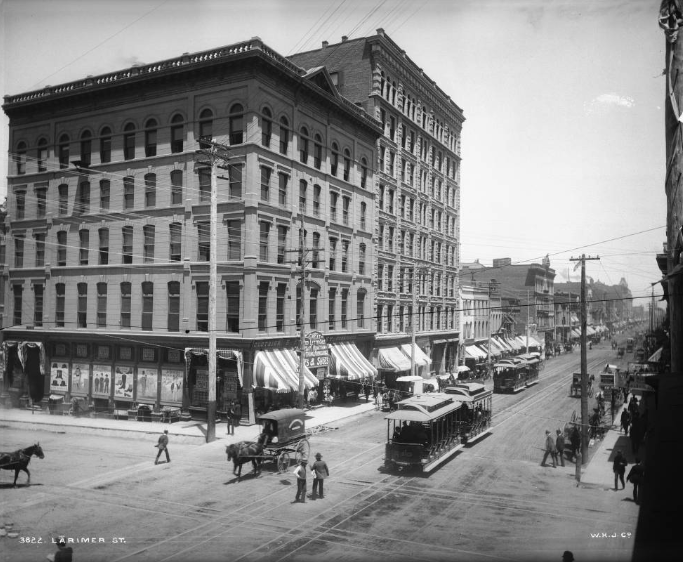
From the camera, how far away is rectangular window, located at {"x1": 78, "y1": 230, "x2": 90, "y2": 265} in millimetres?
36469

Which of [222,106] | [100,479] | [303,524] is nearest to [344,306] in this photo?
[222,106]

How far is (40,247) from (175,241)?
1152cm

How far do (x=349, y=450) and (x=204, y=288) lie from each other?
13391 mm

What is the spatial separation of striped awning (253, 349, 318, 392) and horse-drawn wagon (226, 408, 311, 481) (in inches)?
303

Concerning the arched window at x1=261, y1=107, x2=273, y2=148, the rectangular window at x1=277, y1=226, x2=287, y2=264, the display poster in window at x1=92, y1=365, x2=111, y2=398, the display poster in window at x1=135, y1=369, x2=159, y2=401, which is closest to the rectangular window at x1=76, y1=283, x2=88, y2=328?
the display poster in window at x1=92, y1=365, x2=111, y2=398

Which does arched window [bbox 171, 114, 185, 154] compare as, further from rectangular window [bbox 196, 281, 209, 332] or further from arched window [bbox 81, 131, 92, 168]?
rectangular window [bbox 196, 281, 209, 332]

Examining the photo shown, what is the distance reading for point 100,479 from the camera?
20.3 meters

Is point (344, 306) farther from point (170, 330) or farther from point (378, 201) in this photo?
point (170, 330)

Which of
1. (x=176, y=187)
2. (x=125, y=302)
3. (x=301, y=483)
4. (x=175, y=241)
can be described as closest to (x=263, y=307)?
(x=175, y=241)

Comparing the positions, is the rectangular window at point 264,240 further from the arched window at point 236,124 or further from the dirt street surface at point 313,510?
the dirt street surface at point 313,510

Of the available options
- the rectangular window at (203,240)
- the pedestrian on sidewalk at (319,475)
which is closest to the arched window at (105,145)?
the rectangular window at (203,240)

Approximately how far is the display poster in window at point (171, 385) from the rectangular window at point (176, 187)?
10.3 meters

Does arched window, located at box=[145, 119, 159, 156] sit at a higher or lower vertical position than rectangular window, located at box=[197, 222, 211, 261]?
higher

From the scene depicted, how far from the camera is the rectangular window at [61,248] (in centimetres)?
3722
